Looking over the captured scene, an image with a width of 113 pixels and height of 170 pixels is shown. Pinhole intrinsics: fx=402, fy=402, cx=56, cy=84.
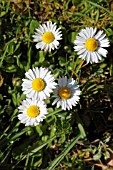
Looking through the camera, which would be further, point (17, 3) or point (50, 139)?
point (17, 3)

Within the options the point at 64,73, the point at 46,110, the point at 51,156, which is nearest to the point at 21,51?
the point at 64,73

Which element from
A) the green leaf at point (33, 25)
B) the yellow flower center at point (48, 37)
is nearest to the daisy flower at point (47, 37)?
the yellow flower center at point (48, 37)

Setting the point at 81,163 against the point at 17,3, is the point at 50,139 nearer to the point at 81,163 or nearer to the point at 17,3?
the point at 81,163

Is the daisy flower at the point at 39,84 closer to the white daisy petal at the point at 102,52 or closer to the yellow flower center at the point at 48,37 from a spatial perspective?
the yellow flower center at the point at 48,37

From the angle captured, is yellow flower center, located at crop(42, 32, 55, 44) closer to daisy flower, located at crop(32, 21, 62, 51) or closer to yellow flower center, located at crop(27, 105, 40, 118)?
daisy flower, located at crop(32, 21, 62, 51)

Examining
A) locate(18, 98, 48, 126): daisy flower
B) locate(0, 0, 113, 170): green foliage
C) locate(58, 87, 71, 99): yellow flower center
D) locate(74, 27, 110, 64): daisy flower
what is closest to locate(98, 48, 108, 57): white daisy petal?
locate(74, 27, 110, 64): daisy flower

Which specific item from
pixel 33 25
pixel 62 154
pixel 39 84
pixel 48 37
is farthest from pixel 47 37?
pixel 62 154
